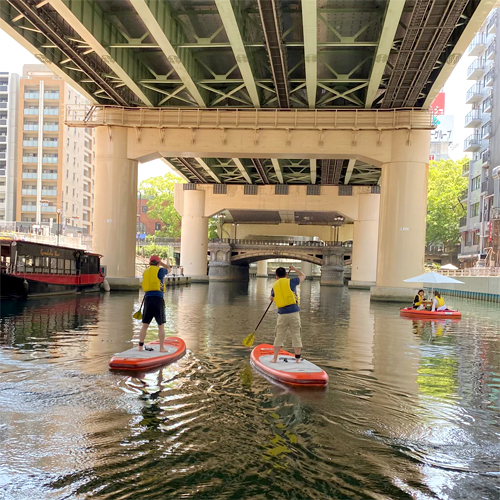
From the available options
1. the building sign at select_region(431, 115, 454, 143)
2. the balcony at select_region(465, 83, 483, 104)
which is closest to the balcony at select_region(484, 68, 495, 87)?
the balcony at select_region(465, 83, 483, 104)

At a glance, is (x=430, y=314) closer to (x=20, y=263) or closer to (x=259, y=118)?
(x=259, y=118)

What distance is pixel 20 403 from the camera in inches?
296

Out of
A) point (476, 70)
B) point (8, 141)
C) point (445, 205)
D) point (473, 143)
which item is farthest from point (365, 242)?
point (8, 141)

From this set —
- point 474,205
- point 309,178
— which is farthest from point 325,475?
point 474,205

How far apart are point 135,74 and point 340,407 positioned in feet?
84.2

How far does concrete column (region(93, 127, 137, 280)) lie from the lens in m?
34.3

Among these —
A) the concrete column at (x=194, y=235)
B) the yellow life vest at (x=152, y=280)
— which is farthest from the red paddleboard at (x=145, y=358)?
the concrete column at (x=194, y=235)

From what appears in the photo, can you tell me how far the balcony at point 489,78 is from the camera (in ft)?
229

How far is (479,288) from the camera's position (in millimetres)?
43469

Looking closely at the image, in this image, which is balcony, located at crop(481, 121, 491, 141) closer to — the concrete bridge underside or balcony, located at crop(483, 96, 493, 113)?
balcony, located at crop(483, 96, 493, 113)

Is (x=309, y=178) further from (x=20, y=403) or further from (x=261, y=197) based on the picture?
(x=20, y=403)

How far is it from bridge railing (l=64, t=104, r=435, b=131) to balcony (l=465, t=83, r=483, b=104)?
5054 centimetres

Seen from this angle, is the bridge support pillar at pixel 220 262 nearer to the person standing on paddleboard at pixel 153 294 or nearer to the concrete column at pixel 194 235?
the concrete column at pixel 194 235

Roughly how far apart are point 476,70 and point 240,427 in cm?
8186
